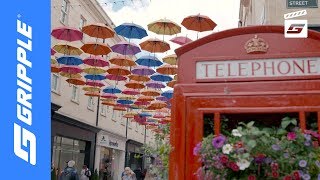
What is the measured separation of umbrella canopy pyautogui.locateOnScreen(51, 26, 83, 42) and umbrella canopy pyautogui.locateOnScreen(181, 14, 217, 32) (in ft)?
12.0

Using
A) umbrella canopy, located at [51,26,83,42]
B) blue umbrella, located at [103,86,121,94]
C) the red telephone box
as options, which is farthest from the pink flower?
blue umbrella, located at [103,86,121,94]

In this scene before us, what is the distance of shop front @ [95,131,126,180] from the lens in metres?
27.7

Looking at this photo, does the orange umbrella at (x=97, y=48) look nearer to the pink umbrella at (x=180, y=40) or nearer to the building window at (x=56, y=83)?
the pink umbrella at (x=180, y=40)

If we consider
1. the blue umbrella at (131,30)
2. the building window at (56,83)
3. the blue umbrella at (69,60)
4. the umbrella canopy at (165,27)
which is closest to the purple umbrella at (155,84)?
the building window at (56,83)

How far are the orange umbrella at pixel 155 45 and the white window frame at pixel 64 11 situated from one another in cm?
762

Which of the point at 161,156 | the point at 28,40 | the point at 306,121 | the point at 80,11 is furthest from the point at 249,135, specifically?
the point at 80,11

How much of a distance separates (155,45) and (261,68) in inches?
459

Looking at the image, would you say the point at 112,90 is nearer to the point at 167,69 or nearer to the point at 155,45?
the point at 167,69

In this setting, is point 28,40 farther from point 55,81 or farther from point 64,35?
point 55,81

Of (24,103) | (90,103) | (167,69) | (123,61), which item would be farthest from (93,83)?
(24,103)

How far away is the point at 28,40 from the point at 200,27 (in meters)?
10.0

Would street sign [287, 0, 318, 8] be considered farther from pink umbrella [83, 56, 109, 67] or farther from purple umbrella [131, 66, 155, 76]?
purple umbrella [131, 66, 155, 76]

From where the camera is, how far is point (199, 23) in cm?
1380

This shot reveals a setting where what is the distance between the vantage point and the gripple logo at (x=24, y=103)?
403 cm
